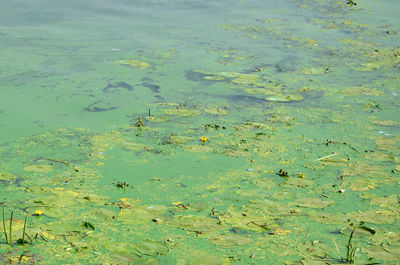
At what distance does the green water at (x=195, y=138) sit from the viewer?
7.52ft

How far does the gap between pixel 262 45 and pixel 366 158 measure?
92.5 inches

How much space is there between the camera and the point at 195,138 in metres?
3.39

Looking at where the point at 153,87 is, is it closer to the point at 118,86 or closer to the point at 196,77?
the point at 118,86

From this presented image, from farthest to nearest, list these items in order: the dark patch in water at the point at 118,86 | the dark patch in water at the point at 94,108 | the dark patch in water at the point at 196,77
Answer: the dark patch in water at the point at 196,77, the dark patch in water at the point at 118,86, the dark patch in water at the point at 94,108

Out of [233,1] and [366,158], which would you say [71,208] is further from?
[233,1]

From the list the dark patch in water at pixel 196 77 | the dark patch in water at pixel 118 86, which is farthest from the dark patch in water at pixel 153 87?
the dark patch in water at pixel 196 77

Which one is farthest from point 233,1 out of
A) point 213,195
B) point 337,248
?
point 337,248

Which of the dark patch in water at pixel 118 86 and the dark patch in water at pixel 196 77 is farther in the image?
the dark patch in water at pixel 196 77

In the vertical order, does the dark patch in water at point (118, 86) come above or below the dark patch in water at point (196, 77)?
below

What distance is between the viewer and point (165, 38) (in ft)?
17.6

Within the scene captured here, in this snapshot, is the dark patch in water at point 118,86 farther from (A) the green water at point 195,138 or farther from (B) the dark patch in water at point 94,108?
(B) the dark patch in water at point 94,108

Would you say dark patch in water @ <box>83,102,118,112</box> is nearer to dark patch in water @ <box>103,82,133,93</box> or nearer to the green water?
the green water

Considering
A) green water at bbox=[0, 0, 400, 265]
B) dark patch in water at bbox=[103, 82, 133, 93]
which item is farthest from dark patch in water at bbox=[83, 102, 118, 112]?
dark patch in water at bbox=[103, 82, 133, 93]

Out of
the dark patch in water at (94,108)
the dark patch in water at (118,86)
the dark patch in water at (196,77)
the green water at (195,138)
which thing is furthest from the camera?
the dark patch in water at (196,77)
